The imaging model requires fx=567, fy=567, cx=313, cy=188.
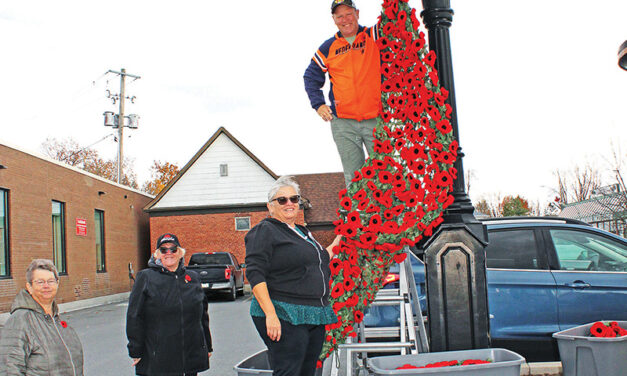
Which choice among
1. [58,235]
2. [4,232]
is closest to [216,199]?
[58,235]

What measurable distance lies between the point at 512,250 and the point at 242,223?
21.9 metres

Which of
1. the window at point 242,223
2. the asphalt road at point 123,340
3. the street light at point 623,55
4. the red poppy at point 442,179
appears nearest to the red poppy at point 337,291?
the red poppy at point 442,179

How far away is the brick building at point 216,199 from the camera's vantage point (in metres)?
27.4

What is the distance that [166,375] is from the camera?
435 centimetres

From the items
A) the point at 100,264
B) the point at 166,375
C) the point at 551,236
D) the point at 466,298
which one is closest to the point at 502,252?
the point at 551,236

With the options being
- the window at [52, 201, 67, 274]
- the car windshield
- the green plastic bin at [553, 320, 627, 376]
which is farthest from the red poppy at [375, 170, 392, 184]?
the window at [52, 201, 67, 274]

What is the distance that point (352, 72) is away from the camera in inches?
176

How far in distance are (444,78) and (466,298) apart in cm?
172

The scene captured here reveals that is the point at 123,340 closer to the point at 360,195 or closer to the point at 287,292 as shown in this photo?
the point at 360,195

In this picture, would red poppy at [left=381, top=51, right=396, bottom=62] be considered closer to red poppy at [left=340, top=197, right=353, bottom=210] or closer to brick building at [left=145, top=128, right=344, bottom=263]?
red poppy at [left=340, top=197, right=353, bottom=210]

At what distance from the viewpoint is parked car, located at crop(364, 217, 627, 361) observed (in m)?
6.07

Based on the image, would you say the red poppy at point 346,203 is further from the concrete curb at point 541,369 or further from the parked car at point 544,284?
the concrete curb at point 541,369

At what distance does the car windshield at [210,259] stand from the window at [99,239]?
4.71 metres

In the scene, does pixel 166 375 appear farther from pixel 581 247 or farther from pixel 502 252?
pixel 581 247
